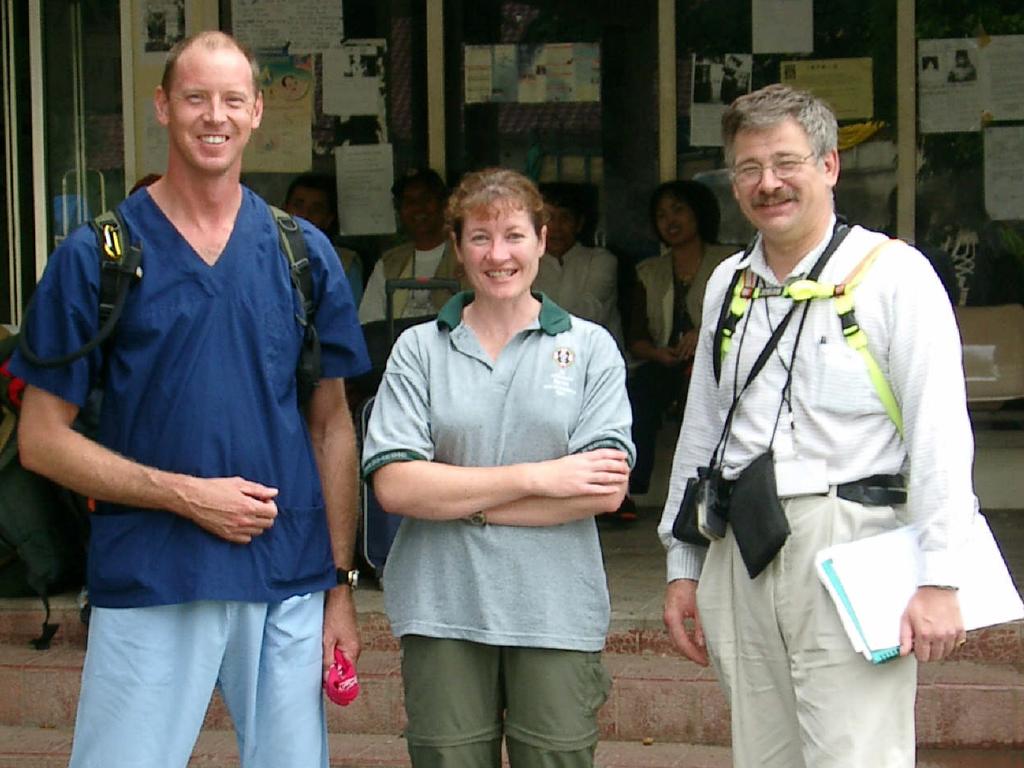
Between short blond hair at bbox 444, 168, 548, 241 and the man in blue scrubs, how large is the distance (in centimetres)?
41

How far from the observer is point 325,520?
3.38 metres

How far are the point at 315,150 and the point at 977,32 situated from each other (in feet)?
10.7

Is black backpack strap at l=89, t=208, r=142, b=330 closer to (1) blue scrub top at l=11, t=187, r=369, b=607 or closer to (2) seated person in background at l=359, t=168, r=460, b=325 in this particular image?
(1) blue scrub top at l=11, t=187, r=369, b=607

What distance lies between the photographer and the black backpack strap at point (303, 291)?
3285 millimetres

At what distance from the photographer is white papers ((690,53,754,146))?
783cm

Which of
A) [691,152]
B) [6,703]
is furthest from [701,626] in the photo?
[691,152]

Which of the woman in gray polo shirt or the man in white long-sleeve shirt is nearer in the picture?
the man in white long-sleeve shirt

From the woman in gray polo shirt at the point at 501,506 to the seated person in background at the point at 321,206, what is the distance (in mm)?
4425

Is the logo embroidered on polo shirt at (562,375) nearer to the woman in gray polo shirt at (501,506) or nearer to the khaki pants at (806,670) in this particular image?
the woman in gray polo shirt at (501,506)

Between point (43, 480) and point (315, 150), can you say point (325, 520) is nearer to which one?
point (43, 480)

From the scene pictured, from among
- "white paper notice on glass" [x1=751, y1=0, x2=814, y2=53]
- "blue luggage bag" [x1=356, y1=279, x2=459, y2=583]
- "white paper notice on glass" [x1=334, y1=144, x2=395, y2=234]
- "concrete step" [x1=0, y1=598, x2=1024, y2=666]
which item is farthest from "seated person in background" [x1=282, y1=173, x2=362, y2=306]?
"concrete step" [x1=0, y1=598, x2=1024, y2=666]

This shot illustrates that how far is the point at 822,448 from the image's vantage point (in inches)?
124

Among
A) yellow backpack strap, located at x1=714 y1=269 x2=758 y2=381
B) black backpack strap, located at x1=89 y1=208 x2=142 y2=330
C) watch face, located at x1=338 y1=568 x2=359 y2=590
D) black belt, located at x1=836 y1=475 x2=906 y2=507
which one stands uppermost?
black backpack strap, located at x1=89 y1=208 x2=142 y2=330

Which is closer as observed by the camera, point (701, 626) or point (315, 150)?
point (701, 626)
